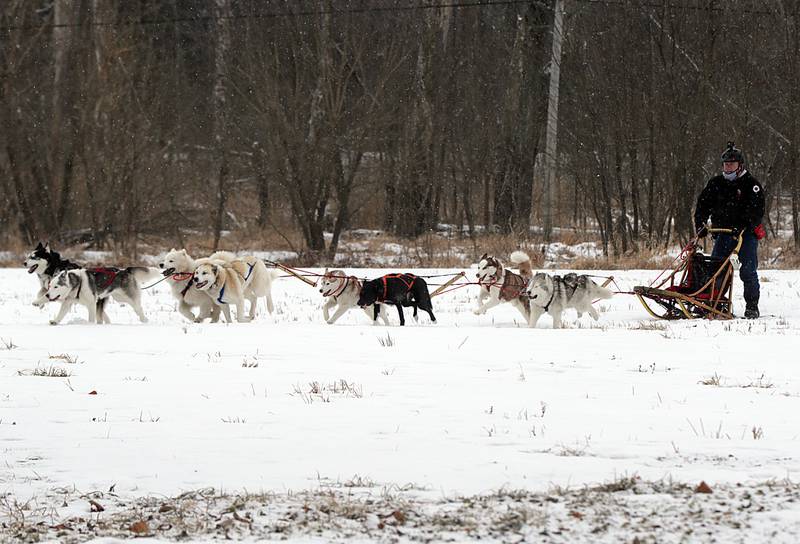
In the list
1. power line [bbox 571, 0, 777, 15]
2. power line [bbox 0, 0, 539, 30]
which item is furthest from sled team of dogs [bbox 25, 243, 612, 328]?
power line [bbox 0, 0, 539, 30]

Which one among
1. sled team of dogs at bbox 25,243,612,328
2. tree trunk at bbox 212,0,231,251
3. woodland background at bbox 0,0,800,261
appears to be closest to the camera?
sled team of dogs at bbox 25,243,612,328

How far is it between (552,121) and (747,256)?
41.2ft

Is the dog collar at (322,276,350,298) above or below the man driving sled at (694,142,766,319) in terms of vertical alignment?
below

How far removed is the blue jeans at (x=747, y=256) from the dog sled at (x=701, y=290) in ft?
0.35

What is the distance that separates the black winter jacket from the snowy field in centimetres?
171

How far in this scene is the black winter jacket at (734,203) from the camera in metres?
10.6

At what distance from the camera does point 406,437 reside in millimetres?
5184

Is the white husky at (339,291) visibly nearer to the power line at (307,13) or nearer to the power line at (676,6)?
the power line at (676,6)

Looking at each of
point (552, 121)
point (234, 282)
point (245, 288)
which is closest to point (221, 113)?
point (552, 121)

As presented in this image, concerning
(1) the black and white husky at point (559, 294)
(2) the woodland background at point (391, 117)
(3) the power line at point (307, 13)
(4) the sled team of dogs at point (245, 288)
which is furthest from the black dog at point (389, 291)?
(3) the power line at point (307, 13)

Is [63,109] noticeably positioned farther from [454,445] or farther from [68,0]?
[454,445]

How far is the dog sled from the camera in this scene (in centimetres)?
1056

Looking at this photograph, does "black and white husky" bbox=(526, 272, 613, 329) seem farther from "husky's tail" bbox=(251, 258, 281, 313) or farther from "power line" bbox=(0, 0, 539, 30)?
"power line" bbox=(0, 0, 539, 30)

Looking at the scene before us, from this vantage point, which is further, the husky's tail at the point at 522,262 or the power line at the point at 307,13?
the power line at the point at 307,13
